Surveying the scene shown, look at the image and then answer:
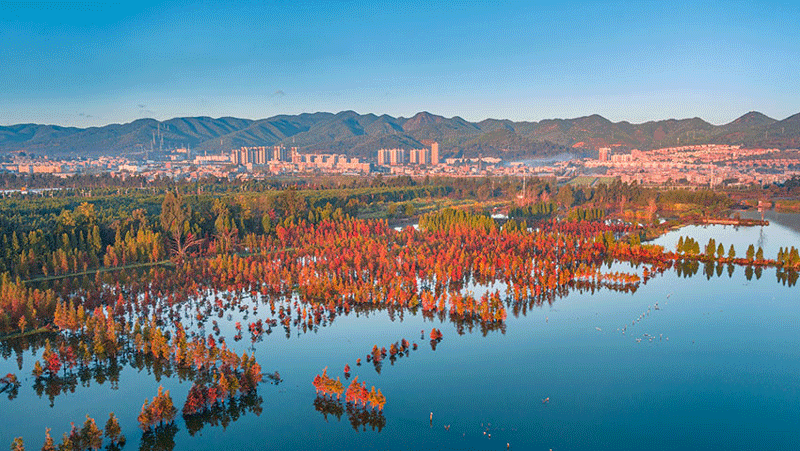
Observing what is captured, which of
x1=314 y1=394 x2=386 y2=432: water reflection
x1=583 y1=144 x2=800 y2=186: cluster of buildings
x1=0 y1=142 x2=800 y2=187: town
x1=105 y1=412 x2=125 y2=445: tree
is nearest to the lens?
x1=105 y1=412 x2=125 y2=445: tree

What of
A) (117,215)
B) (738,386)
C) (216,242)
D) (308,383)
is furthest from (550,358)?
(117,215)

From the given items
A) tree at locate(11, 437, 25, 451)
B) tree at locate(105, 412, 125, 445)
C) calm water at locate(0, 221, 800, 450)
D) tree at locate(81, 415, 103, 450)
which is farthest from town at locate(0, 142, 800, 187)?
tree at locate(11, 437, 25, 451)

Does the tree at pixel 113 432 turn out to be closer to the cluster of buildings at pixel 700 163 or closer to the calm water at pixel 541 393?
the calm water at pixel 541 393

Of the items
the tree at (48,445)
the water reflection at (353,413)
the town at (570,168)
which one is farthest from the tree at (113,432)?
the town at (570,168)

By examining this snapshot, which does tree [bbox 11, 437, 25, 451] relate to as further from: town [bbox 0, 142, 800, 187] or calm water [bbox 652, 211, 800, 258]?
town [bbox 0, 142, 800, 187]

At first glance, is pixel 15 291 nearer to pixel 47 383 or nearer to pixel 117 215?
pixel 47 383

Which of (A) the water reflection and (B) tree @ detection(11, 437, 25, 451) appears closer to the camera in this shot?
(B) tree @ detection(11, 437, 25, 451)

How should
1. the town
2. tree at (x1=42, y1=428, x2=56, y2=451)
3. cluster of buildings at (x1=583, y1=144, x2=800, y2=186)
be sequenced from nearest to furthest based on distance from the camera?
tree at (x1=42, y1=428, x2=56, y2=451) → cluster of buildings at (x1=583, y1=144, x2=800, y2=186) → the town

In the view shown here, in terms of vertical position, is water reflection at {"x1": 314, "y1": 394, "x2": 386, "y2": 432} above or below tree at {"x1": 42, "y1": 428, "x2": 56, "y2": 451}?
below
